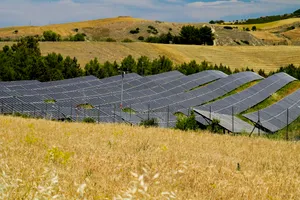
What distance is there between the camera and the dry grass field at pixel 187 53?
83438 mm

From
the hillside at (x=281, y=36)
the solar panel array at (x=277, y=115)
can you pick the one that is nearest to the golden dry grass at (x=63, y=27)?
the hillside at (x=281, y=36)

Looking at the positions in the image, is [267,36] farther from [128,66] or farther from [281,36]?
[128,66]

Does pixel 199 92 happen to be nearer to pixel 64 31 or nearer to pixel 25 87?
pixel 25 87

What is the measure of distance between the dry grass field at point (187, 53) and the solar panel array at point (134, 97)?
2906 centimetres

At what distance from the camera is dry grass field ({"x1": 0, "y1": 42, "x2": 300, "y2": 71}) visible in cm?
8344

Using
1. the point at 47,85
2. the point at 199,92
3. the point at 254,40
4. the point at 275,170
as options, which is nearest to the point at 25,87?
the point at 47,85

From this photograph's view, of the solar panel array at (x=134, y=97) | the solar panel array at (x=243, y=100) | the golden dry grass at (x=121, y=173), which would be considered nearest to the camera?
the golden dry grass at (x=121, y=173)

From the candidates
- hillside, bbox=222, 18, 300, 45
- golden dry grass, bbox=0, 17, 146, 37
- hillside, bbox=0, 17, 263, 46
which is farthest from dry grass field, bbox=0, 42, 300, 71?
golden dry grass, bbox=0, 17, 146, 37

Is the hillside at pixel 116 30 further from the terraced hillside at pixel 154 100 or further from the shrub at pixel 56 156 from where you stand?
the shrub at pixel 56 156

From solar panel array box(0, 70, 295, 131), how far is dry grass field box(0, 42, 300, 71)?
29.1 meters

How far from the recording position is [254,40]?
13200 cm

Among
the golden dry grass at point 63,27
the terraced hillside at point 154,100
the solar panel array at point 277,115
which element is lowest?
the solar panel array at point 277,115

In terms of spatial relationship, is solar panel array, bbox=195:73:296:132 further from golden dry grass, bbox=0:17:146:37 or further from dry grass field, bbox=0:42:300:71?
golden dry grass, bbox=0:17:146:37

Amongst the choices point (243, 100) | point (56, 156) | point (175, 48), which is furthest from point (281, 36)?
point (56, 156)
